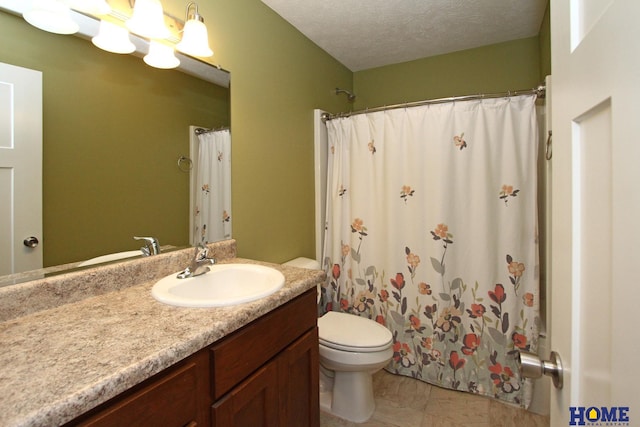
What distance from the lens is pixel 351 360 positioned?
161 cm

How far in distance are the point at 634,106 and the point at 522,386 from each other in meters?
2.02

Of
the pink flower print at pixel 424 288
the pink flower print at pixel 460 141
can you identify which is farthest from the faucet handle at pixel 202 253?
the pink flower print at pixel 460 141

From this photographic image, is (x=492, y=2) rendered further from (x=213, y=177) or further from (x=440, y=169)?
(x=213, y=177)

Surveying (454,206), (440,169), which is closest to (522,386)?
(454,206)

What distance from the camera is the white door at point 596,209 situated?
343mm

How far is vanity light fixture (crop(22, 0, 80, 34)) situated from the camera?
0.96 meters

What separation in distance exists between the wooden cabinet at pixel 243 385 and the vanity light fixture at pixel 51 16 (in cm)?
112

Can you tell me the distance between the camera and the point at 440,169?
1.94 metres

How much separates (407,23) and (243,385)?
7.19 ft

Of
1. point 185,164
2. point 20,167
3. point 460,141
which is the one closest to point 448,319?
point 460,141

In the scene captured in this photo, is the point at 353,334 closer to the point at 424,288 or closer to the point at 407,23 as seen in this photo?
the point at 424,288

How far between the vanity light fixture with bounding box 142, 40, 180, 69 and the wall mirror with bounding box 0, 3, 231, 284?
0.02 m

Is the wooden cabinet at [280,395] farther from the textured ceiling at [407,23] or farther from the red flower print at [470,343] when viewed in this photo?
the textured ceiling at [407,23]

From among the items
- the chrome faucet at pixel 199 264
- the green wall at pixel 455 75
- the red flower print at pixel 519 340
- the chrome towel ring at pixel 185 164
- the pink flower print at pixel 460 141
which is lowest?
the red flower print at pixel 519 340
